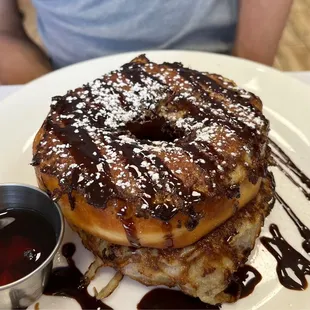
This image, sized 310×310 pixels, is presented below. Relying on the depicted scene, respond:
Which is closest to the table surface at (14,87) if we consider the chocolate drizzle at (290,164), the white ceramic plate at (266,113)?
the white ceramic plate at (266,113)

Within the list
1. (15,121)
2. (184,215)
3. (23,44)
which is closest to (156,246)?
(184,215)

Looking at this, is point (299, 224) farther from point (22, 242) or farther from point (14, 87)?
point (14, 87)

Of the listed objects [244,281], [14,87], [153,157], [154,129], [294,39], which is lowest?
[294,39]

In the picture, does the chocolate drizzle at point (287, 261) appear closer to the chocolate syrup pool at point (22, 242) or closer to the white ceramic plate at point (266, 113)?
the white ceramic plate at point (266, 113)

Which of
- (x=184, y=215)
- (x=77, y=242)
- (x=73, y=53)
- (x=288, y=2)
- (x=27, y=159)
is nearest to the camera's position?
(x=184, y=215)

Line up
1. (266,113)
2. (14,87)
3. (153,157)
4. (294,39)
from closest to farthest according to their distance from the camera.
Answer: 1. (153,157)
2. (266,113)
3. (14,87)
4. (294,39)

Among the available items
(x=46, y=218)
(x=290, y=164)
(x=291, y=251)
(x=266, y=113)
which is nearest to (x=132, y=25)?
(x=266, y=113)

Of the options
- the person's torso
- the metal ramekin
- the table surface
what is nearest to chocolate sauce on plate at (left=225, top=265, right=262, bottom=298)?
the metal ramekin

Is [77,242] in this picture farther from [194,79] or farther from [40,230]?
[194,79]
